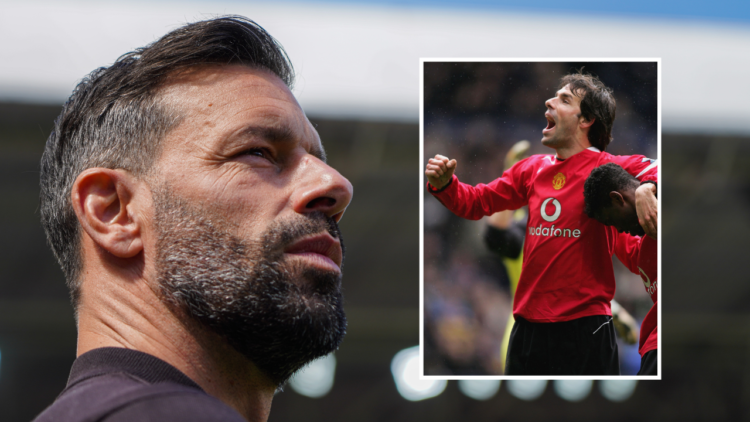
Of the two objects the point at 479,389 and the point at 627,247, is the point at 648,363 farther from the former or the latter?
the point at 479,389

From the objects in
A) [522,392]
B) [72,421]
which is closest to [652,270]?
[72,421]

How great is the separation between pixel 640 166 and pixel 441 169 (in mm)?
388

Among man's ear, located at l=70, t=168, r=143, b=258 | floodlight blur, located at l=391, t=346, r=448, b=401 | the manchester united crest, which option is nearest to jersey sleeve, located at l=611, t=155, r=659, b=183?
the manchester united crest

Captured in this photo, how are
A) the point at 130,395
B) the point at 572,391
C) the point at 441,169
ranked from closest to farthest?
the point at 130,395 < the point at 441,169 < the point at 572,391

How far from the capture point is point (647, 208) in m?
1.06

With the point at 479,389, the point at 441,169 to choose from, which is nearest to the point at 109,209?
the point at 441,169

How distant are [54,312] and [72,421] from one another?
8986mm

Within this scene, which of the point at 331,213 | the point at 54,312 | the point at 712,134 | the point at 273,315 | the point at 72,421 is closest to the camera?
the point at 72,421

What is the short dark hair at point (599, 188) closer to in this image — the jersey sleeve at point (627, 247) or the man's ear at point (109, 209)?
the jersey sleeve at point (627, 247)

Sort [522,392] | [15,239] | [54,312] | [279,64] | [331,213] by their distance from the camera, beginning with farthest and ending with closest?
[522,392] < [54,312] < [15,239] < [279,64] < [331,213]

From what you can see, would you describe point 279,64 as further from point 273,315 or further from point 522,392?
point 522,392

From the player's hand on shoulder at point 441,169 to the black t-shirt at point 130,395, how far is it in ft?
1.97

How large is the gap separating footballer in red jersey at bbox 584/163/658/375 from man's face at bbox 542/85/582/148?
0.10m

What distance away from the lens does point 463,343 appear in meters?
1.21
